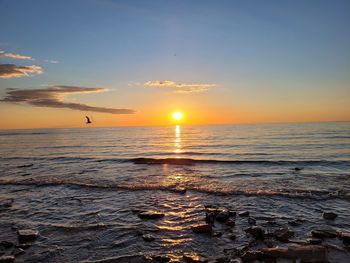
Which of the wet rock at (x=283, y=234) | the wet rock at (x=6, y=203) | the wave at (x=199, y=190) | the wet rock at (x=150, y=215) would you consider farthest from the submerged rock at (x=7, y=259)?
the wave at (x=199, y=190)

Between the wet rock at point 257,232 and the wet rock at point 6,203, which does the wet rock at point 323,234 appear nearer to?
the wet rock at point 257,232

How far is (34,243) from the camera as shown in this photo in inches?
340

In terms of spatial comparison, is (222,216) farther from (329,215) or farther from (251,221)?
(329,215)

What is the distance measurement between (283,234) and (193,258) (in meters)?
3.20

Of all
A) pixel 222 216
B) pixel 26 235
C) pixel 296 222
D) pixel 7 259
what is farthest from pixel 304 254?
pixel 26 235

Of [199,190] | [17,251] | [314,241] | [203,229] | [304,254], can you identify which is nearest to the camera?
[304,254]

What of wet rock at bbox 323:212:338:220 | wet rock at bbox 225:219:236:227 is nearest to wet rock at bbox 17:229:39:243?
wet rock at bbox 225:219:236:227

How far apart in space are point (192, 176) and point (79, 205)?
1022 centimetres

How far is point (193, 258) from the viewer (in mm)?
7230

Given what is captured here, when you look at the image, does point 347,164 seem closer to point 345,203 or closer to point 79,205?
point 345,203

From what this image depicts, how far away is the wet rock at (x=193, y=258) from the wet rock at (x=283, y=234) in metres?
2.73

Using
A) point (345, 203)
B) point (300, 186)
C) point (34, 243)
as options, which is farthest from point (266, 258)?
point (300, 186)

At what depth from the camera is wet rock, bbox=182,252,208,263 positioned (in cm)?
711

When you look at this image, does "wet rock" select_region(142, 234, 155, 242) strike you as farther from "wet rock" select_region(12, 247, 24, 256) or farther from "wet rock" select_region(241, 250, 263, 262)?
"wet rock" select_region(12, 247, 24, 256)
